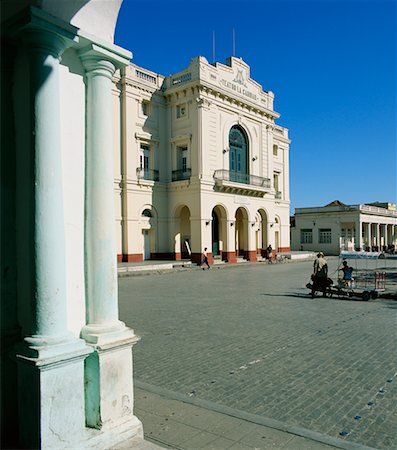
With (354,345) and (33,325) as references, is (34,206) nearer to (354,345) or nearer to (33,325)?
(33,325)

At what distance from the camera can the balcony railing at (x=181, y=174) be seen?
2641cm

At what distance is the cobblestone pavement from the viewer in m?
3.99

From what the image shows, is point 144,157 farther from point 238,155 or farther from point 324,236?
point 324,236

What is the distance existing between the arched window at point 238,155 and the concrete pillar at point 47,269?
25461 millimetres

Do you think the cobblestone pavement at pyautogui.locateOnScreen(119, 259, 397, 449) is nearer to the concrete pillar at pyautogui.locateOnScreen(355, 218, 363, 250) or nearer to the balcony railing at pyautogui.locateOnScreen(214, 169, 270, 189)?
the balcony railing at pyautogui.locateOnScreen(214, 169, 270, 189)

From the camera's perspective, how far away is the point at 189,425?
3.68 m

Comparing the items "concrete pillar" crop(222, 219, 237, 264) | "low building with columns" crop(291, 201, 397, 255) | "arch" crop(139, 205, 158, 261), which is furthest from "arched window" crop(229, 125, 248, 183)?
"low building with columns" crop(291, 201, 397, 255)

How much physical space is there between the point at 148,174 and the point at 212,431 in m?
23.5

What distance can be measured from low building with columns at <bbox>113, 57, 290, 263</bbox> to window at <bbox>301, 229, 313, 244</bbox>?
2080 centimetres

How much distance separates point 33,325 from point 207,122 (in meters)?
24.5

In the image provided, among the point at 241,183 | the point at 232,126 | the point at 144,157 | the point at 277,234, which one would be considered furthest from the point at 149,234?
the point at 277,234

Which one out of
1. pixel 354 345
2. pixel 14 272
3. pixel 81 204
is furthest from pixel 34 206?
pixel 354 345

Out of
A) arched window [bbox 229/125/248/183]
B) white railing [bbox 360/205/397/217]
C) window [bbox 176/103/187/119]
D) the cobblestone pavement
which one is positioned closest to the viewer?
the cobblestone pavement

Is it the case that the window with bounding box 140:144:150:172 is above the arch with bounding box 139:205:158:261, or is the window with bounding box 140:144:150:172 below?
above
